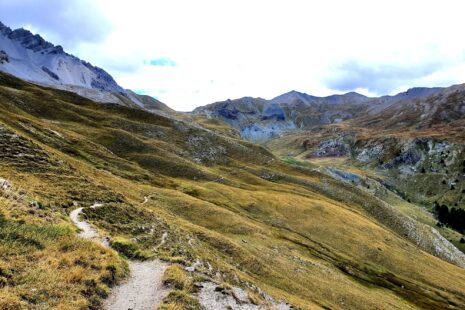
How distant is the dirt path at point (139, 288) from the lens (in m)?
21.4

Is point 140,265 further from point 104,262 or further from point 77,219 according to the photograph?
point 77,219

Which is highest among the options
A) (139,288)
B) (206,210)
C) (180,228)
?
(139,288)

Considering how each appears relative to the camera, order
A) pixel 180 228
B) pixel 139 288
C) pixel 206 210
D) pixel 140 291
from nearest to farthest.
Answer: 1. pixel 140 291
2. pixel 139 288
3. pixel 180 228
4. pixel 206 210

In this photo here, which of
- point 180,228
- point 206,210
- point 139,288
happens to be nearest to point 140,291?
Result: point 139,288

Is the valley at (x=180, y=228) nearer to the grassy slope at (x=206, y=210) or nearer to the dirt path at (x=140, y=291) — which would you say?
the dirt path at (x=140, y=291)

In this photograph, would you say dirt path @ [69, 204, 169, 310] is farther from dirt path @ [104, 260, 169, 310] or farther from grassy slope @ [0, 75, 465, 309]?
grassy slope @ [0, 75, 465, 309]

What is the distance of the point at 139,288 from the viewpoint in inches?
931

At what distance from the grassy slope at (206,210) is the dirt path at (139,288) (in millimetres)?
1326

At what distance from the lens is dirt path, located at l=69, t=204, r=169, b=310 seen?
21.4 m

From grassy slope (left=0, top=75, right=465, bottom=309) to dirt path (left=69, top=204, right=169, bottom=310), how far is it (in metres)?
1.33

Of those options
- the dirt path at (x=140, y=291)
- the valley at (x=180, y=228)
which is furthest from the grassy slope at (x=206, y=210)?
the dirt path at (x=140, y=291)

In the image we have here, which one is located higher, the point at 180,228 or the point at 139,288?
the point at 139,288

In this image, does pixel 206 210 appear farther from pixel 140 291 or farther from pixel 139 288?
pixel 140 291

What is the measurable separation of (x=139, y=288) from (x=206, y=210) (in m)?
50.3
